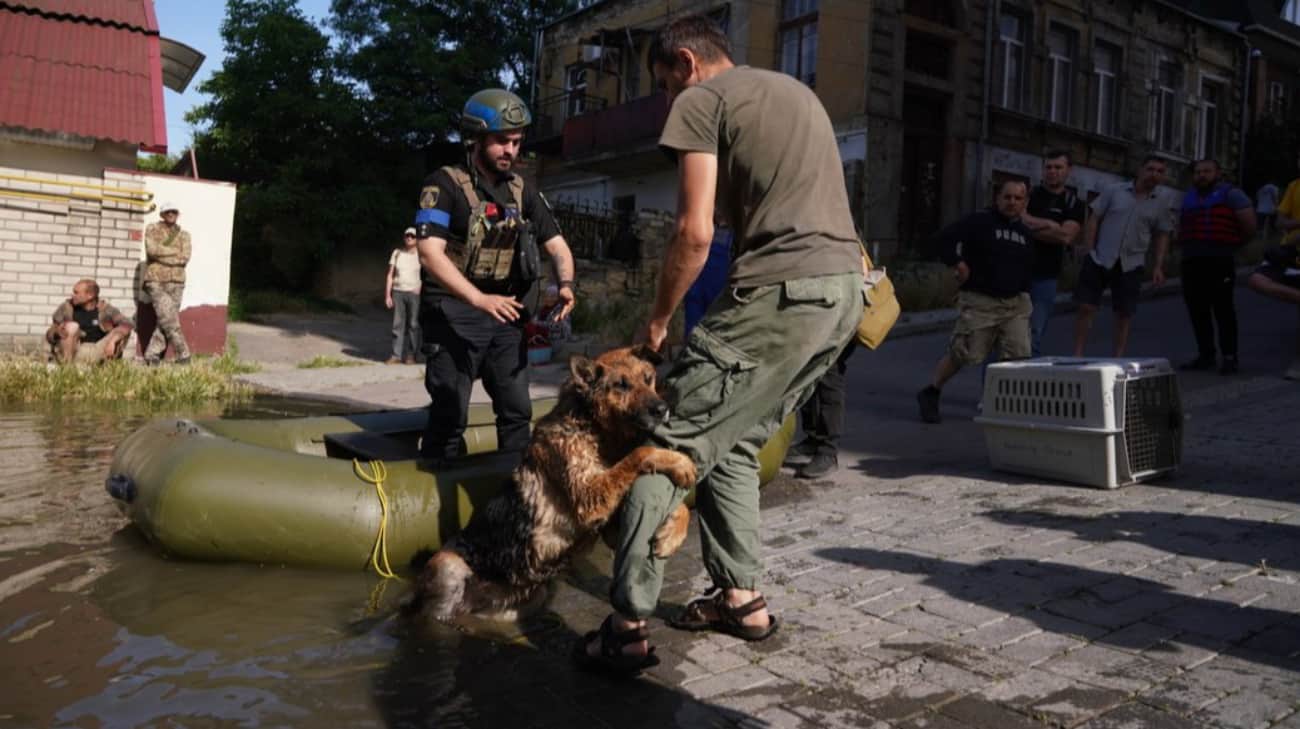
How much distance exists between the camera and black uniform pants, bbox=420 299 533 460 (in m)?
4.67

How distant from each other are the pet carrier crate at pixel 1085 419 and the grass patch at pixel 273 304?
17049mm

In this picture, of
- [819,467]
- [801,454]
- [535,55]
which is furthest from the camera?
[535,55]

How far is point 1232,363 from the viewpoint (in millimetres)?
9148

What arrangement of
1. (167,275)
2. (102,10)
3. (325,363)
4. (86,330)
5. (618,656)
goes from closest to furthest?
(618,656) → (86,330) → (167,275) → (325,363) → (102,10)

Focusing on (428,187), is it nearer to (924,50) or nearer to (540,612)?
(540,612)

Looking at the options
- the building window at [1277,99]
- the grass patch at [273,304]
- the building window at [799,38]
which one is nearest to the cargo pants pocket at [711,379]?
the grass patch at [273,304]

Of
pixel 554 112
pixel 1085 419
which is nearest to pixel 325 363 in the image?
pixel 1085 419

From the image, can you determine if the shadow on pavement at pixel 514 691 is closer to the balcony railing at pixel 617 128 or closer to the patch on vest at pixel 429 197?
the patch on vest at pixel 429 197

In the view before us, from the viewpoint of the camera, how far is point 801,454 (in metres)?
6.27

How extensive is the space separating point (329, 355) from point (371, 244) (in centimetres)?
1124

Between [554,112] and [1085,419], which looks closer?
[1085,419]

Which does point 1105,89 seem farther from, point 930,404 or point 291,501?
point 291,501

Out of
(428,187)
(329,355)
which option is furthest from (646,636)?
(329,355)

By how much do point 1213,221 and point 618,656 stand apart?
26.8 feet
